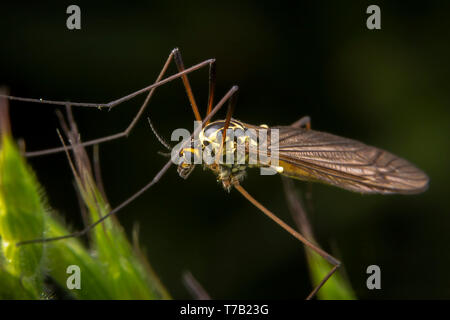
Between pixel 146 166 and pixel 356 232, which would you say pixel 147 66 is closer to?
pixel 146 166

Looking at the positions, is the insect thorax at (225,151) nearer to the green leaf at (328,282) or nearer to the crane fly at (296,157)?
the crane fly at (296,157)

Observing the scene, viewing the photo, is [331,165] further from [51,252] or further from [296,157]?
[51,252]

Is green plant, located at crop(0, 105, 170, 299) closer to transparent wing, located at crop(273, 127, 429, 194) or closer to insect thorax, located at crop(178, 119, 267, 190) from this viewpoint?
insect thorax, located at crop(178, 119, 267, 190)

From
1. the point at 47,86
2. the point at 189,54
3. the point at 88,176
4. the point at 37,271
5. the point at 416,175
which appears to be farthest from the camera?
the point at 189,54

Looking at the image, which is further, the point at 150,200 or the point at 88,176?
the point at 150,200

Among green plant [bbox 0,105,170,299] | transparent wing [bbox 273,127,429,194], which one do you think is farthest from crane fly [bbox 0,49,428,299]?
green plant [bbox 0,105,170,299]

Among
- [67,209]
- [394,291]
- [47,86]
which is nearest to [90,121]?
[47,86]

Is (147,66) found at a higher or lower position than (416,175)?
higher

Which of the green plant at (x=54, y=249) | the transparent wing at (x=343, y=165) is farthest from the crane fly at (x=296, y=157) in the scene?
the green plant at (x=54, y=249)
